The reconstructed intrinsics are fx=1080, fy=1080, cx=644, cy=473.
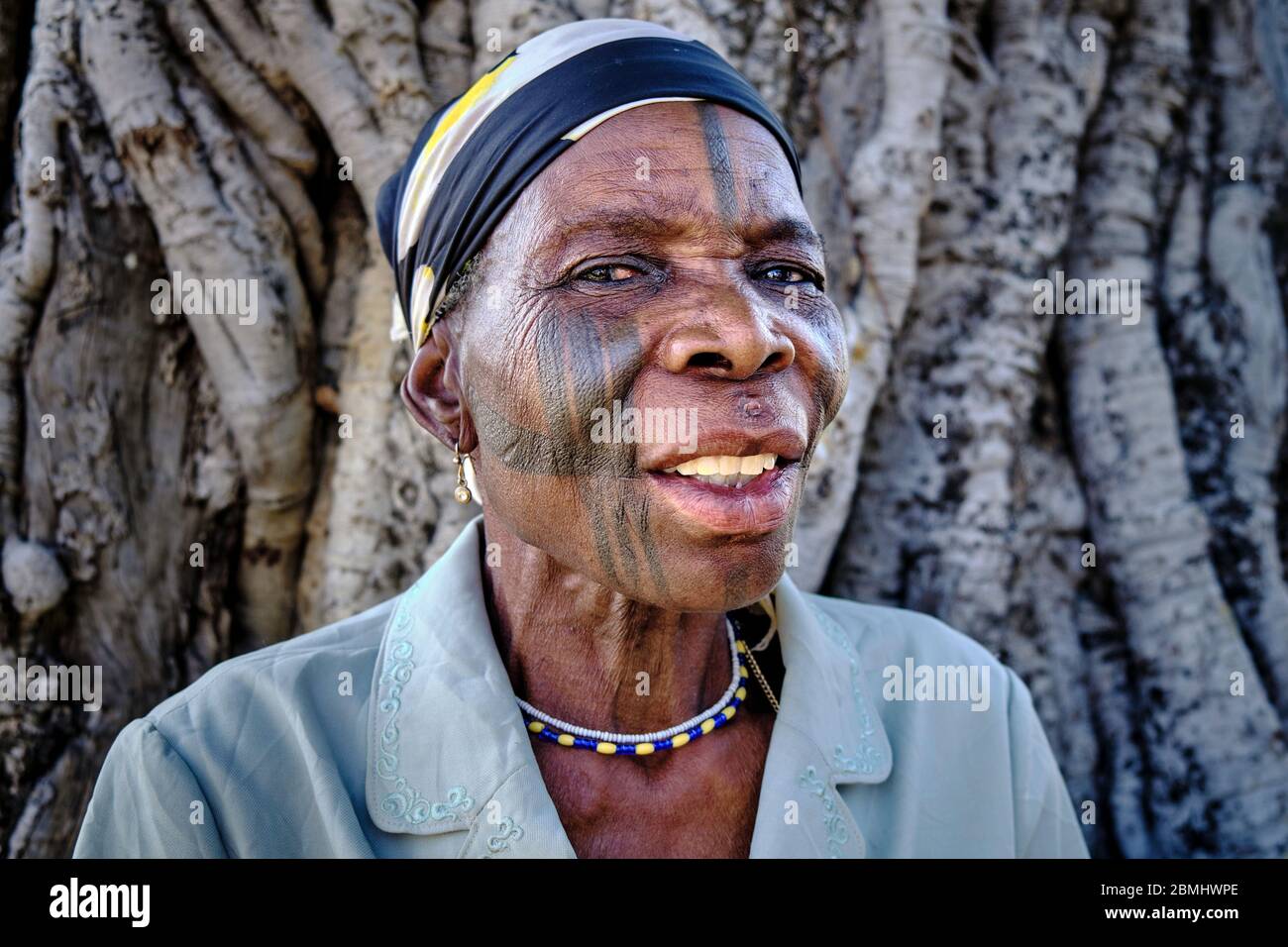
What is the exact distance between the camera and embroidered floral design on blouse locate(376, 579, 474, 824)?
74.7 inches

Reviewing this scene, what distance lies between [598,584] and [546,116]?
2.83ft

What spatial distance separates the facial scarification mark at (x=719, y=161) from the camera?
1.88 metres

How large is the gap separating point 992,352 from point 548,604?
194 cm

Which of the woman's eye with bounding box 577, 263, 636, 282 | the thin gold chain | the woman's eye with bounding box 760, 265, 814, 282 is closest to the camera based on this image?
the woman's eye with bounding box 577, 263, 636, 282

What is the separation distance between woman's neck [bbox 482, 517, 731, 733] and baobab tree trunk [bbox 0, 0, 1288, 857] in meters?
0.99

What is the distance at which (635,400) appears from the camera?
1.79m

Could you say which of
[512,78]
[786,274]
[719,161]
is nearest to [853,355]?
[786,274]

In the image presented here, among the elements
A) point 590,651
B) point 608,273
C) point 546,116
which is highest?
point 546,116

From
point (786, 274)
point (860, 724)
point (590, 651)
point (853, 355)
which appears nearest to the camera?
point (786, 274)

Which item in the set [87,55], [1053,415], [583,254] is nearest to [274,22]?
[87,55]

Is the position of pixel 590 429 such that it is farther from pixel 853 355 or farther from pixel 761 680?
pixel 853 355

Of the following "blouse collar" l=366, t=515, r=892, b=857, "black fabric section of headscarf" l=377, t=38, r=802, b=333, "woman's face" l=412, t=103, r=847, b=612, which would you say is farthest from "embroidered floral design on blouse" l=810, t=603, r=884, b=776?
"black fabric section of headscarf" l=377, t=38, r=802, b=333

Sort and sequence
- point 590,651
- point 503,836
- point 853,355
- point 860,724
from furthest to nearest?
point 853,355
point 860,724
point 590,651
point 503,836

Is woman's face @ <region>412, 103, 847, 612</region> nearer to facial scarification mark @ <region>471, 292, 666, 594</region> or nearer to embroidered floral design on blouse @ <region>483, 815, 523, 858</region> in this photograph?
facial scarification mark @ <region>471, 292, 666, 594</region>
